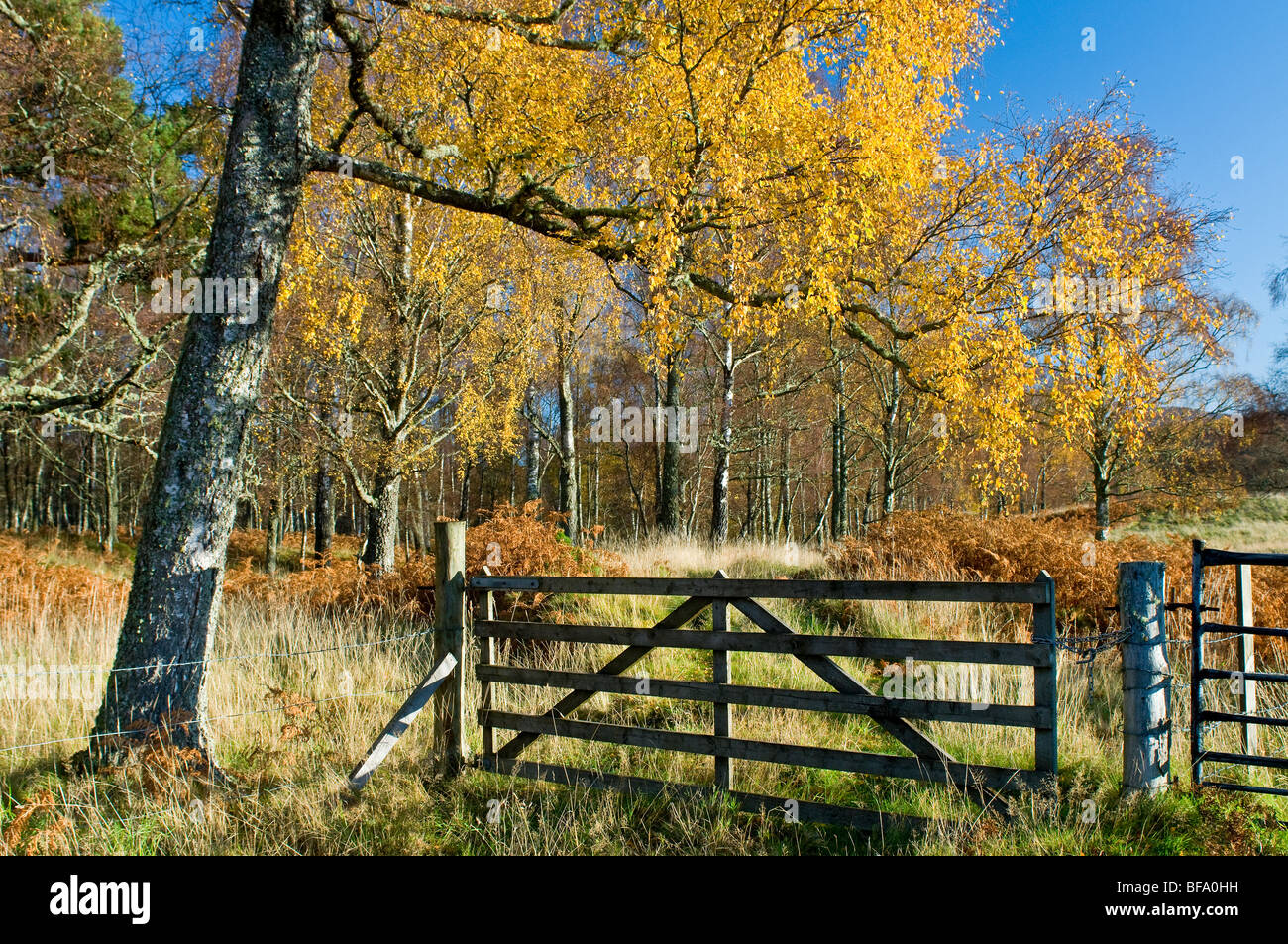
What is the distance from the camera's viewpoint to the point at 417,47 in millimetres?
7871

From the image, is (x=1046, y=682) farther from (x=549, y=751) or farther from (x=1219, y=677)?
(x=549, y=751)

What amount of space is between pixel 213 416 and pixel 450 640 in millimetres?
2272

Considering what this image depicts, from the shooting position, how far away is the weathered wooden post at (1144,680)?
4.35 m

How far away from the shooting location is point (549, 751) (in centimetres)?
556

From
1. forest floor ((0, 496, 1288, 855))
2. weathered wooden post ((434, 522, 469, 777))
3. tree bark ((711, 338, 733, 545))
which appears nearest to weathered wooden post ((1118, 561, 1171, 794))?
forest floor ((0, 496, 1288, 855))

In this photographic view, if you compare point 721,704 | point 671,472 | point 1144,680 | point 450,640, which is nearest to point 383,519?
point 671,472

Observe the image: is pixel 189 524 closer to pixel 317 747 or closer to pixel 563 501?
pixel 317 747

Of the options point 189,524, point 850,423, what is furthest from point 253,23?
point 850,423

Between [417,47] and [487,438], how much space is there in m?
15.2

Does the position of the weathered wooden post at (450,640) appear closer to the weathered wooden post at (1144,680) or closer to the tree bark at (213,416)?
the tree bark at (213,416)

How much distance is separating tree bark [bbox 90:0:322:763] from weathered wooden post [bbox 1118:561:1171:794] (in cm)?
587

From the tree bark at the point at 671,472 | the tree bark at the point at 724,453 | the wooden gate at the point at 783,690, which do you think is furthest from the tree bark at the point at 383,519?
the wooden gate at the point at 783,690
